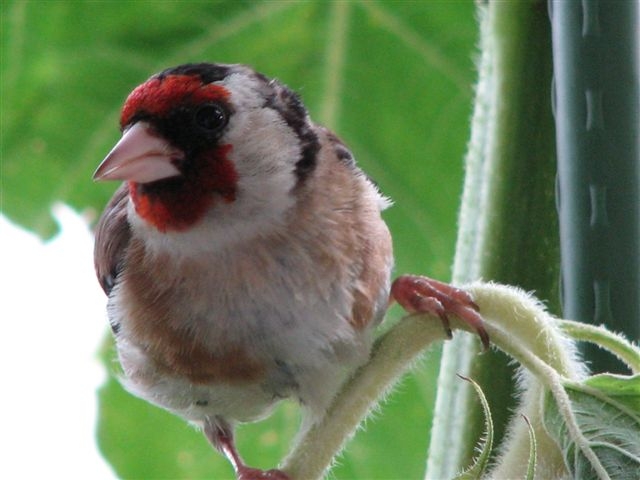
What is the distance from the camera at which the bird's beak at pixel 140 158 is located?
39.3 inches

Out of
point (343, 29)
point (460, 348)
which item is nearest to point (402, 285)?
point (460, 348)

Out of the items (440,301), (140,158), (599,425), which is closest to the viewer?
(599,425)

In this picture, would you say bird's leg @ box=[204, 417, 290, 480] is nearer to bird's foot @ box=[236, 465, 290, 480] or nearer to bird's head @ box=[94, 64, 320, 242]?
bird's foot @ box=[236, 465, 290, 480]

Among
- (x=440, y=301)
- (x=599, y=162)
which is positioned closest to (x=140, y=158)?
(x=440, y=301)

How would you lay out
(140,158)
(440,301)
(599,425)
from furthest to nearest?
(140,158) → (440,301) → (599,425)

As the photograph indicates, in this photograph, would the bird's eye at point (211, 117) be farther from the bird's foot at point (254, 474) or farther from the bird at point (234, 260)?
the bird's foot at point (254, 474)

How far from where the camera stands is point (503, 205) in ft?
2.97

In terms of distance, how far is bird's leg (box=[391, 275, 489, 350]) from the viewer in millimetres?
812

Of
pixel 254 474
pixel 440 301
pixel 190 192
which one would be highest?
pixel 190 192

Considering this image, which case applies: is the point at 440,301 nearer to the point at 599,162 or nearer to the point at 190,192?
the point at 599,162

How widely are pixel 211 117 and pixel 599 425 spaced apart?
1.76 ft

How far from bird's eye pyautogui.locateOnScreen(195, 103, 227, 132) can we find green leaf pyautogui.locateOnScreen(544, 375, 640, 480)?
499mm

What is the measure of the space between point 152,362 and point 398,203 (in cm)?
55

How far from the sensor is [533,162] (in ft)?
3.04
